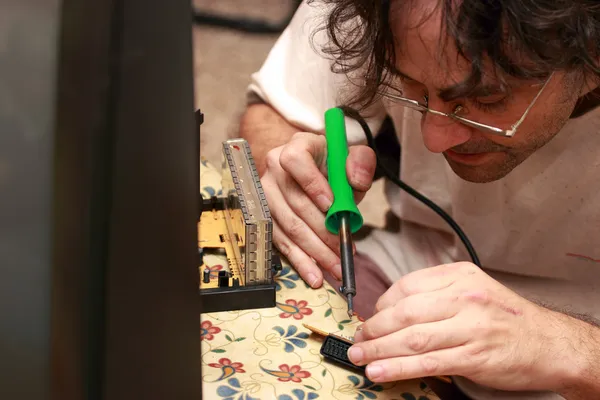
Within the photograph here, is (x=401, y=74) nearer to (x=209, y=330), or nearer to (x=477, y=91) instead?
(x=477, y=91)

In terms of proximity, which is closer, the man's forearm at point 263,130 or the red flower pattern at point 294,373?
the red flower pattern at point 294,373

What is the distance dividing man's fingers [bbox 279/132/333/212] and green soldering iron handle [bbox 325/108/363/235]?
1 cm

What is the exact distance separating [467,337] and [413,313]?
54 millimetres

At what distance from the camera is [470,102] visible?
29.2 inches

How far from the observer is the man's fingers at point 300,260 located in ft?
2.55

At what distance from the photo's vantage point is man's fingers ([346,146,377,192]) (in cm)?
Result: 85

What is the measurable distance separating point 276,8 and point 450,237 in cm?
157

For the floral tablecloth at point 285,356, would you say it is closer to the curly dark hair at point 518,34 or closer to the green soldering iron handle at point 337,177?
the green soldering iron handle at point 337,177

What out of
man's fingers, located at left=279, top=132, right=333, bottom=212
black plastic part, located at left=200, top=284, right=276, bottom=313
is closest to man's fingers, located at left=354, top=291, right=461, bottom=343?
black plastic part, located at left=200, top=284, right=276, bottom=313

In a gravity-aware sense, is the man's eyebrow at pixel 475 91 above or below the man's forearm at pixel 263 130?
below

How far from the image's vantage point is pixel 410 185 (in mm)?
1084

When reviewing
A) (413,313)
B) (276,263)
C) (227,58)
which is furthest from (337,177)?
(227,58)

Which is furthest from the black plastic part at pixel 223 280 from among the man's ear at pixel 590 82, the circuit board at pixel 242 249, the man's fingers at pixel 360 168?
the man's ear at pixel 590 82

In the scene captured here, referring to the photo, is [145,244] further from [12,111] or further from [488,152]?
[488,152]
